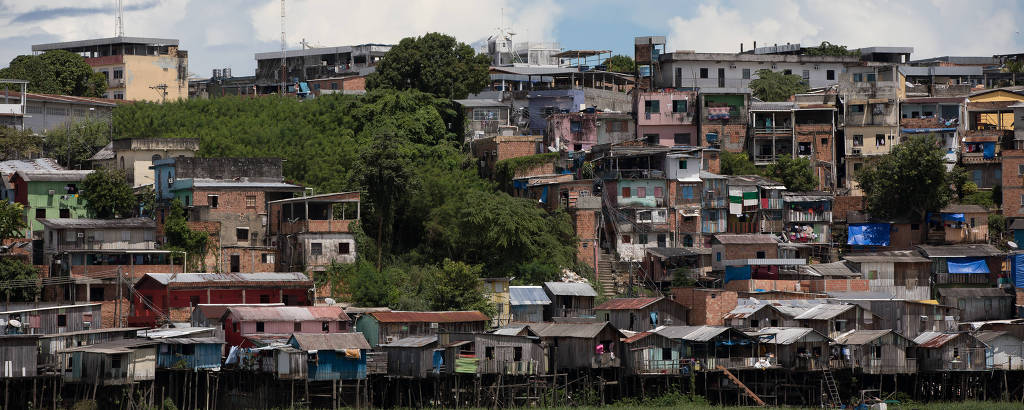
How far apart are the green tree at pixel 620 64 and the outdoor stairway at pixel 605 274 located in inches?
1128

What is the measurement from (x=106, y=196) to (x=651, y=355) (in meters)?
25.2

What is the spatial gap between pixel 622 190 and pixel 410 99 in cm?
1166

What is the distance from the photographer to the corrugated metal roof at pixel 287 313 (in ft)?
179

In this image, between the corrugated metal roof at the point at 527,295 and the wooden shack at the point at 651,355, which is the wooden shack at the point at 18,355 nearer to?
the corrugated metal roof at the point at 527,295

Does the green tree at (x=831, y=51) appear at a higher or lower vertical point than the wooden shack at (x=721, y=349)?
higher

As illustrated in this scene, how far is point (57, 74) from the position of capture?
8431 cm

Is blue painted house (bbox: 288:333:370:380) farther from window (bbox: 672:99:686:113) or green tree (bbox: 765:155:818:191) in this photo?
window (bbox: 672:99:686:113)

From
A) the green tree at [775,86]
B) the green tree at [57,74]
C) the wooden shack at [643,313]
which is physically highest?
the green tree at [57,74]

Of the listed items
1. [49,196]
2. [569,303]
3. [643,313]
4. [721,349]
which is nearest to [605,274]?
[569,303]

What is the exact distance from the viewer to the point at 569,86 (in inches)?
3157

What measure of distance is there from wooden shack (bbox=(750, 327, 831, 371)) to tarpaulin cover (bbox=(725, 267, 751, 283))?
7.55 meters

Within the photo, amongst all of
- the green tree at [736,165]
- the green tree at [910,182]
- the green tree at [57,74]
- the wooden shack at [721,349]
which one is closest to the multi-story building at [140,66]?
the green tree at [57,74]

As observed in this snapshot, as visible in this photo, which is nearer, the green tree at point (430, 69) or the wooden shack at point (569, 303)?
the wooden shack at point (569, 303)

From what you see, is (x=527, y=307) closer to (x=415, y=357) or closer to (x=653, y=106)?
(x=415, y=357)
